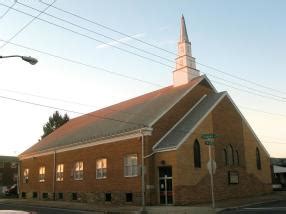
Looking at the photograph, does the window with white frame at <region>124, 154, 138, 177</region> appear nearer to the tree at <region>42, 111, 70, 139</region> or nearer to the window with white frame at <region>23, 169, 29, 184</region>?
the window with white frame at <region>23, 169, 29, 184</region>

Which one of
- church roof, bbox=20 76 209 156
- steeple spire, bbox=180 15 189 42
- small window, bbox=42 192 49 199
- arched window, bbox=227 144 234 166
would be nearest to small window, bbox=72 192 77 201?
church roof, bbox=20 76 209 156

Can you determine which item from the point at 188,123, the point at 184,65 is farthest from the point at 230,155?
the point at 184,65

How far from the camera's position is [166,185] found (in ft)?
110

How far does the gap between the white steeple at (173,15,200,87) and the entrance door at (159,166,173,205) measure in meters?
10.7

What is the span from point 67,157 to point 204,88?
1559 centimetres

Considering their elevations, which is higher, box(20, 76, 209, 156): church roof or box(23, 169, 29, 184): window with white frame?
box(20, 76, 209, 156): church roof

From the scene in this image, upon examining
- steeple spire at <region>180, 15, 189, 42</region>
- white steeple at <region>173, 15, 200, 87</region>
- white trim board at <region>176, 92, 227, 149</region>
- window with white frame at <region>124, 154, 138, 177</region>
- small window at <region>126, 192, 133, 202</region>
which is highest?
steeple spire at <region>180, 15, 189, 42</region>

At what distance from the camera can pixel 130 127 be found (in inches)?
1416

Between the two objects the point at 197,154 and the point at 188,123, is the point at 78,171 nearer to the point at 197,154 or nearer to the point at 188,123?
the point at 188,123

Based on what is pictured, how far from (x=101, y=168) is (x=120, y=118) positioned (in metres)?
5.15

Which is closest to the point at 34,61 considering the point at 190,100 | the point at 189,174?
the point at 189,174

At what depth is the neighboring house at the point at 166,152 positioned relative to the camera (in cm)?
3362

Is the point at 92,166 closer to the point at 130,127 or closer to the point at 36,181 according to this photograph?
the point at 130,127

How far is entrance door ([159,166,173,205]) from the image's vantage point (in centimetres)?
3331
